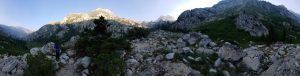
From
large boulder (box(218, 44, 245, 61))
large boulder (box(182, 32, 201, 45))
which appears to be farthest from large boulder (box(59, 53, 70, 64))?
large boulder (box(218, 44, 245, 61))

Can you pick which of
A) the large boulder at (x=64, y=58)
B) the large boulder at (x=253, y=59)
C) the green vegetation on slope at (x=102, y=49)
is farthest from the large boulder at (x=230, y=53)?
the large boulder at (x=64, y=58)

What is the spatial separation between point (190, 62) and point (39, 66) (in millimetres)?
16150

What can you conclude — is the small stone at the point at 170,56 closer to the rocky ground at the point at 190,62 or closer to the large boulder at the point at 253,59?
the rocky ground at the point at 190,62

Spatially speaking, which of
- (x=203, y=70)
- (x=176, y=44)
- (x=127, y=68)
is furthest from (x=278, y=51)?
(x=127, y=68)

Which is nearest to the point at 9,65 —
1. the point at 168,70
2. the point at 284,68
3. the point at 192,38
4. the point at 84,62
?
the point at 84,62

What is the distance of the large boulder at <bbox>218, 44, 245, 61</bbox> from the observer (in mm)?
43594

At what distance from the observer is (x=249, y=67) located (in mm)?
41375

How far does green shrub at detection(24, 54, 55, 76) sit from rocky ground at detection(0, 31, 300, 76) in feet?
8.06

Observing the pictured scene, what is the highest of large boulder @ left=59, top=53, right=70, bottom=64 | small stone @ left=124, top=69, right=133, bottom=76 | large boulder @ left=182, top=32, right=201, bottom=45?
large boulder @ left=182, top=32, right=201, bottom=45

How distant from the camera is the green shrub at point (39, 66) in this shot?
35594 mm

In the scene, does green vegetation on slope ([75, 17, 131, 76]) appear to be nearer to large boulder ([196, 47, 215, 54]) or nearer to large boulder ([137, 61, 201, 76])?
large boulder ([137, 61, 201, 76])

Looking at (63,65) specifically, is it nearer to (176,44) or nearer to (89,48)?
(89,48)

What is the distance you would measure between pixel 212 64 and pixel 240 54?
14.7ft

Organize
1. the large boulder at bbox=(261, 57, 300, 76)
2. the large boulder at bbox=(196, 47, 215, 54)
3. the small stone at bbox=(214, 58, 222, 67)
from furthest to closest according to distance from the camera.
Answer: the large boulder at bbox=(196, 47, 215, 54) < the small stone at bbox=(214, 58, 222, 67) < the large boulder at bbox=(261, 57, 300, 76)
